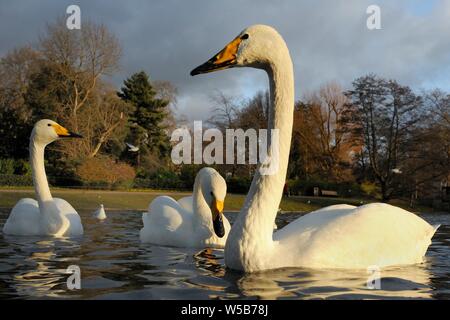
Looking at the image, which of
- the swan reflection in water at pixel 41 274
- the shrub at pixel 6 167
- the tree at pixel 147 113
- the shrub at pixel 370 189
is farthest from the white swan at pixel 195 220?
the tree at pixel 147 113

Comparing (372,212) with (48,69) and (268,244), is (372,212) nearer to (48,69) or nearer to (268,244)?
(268,244)

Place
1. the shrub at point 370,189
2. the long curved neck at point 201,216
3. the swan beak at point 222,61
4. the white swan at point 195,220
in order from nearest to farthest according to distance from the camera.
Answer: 1. the swan beak at point 222,61
2. the white swan at point 195,220
3. the long curved neck at point 201,216
4. the shrub at point 370,189

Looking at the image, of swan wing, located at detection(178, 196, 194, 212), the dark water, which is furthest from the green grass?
the dark water

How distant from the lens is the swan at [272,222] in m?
4.50

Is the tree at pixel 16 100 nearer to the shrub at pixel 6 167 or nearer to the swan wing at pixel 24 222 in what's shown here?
the shrub at pixel 6 167

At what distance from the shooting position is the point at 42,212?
8.71 metres

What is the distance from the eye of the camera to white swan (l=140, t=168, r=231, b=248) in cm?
704

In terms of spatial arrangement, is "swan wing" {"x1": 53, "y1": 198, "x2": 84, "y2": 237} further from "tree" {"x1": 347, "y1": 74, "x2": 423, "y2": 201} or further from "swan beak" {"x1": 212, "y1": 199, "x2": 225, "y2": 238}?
"tree" {"x1": 347, "y1": 74, "x2": 423, "y2": 201}

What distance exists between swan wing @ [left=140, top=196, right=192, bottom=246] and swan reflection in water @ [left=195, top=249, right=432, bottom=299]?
2.56 m

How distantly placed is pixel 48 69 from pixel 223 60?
40360 millimetres

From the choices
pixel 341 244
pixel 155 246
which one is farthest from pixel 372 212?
pixel 155 246

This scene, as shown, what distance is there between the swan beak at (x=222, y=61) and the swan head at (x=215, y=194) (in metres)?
2.55

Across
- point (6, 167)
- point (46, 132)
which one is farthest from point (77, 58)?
point (46, 132)

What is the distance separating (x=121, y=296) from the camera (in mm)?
3643
